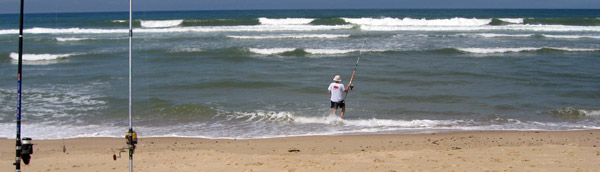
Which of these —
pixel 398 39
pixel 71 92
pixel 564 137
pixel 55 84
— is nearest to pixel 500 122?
pixel 564 137

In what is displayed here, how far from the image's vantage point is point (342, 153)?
7.42m

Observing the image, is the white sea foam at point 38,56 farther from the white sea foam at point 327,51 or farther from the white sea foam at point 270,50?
the white sea foam at point 327,51

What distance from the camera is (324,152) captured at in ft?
24.7

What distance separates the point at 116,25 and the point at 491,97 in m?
36.4

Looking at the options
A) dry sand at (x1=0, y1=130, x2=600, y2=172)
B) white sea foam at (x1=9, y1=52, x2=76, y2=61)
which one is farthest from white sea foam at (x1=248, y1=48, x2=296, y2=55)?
dry sand at (x1=0, y1=130, x2=600, y2=172)

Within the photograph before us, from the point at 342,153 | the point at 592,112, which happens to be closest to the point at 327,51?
the point at 592,112

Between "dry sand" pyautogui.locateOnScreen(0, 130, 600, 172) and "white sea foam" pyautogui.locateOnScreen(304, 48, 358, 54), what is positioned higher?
"white sea foam" pyautogui.locateOnScreen(304, 48, 358, 54)

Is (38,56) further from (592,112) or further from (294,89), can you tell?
(592,112)

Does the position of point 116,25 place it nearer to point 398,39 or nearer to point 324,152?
point 398,39

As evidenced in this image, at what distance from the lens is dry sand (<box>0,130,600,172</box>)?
6441 millimetres

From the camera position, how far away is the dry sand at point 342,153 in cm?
644

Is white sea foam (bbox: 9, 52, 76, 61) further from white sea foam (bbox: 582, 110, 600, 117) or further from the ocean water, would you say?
white sea foam (bbox: 582, 110, 600, 117)

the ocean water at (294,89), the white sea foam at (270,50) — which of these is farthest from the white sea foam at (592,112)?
the white sea foam at (270,50)

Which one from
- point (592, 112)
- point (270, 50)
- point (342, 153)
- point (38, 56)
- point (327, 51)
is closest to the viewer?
point (342, 153)
